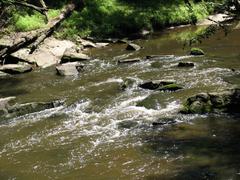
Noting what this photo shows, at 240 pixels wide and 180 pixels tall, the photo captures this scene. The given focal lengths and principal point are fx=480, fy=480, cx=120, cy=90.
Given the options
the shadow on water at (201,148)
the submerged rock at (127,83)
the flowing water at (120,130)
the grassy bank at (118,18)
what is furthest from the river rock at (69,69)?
the shadow on water at (201,148)

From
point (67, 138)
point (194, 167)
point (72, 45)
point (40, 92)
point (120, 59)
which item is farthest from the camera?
point (72, 45)

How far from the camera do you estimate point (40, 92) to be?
20125 millimetres

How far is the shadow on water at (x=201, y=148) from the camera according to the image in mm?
10602

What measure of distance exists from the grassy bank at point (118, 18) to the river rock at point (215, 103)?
58.3 feet

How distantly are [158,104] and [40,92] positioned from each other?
6109 millimetres

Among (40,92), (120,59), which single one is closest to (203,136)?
(40,92)

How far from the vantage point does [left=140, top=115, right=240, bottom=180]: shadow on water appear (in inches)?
417

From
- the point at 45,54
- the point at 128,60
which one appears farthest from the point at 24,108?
the point at 45,54

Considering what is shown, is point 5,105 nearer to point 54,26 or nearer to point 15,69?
point 54,26

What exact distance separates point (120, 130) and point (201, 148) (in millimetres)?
2948

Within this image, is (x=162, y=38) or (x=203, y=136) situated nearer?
(x=203, y=136)

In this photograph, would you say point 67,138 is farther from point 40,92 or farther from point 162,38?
point 162,38

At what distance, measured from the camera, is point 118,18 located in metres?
34.1

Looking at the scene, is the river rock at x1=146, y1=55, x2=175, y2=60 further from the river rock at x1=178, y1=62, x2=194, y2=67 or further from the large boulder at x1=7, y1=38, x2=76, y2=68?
the large boulder at x1=7, y1=38, x2=76, y2=68
